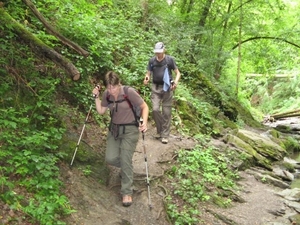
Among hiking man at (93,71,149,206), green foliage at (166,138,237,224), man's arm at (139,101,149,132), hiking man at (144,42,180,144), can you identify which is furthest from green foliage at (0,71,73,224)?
hiking man at (144,42,180,144)

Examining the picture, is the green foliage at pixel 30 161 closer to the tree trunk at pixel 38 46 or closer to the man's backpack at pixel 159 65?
the tree trunk at pixel 38 46

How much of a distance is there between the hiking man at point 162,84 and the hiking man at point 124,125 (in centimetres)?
205

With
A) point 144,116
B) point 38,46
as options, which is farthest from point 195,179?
point 38,46

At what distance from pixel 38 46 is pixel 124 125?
2.15m

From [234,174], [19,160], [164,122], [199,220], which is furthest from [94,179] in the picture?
[234,174]

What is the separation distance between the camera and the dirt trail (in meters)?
5.21

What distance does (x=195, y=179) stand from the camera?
7492 millimetres

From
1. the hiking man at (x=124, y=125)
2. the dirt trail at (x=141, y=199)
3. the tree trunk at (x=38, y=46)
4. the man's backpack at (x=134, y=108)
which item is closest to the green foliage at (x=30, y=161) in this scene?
the dirt trail at (x=141, y=199)

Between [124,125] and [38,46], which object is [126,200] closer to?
[124,125]

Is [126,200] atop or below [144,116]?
below

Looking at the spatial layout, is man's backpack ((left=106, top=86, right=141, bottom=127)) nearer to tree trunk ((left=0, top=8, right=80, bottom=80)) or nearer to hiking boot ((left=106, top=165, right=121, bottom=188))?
tree trunk ((left=0, top=8, right=80, bottom=80))

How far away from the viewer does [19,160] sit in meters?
4.68

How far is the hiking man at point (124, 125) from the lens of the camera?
556 cm

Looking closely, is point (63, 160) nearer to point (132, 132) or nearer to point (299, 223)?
point (132, 132)
